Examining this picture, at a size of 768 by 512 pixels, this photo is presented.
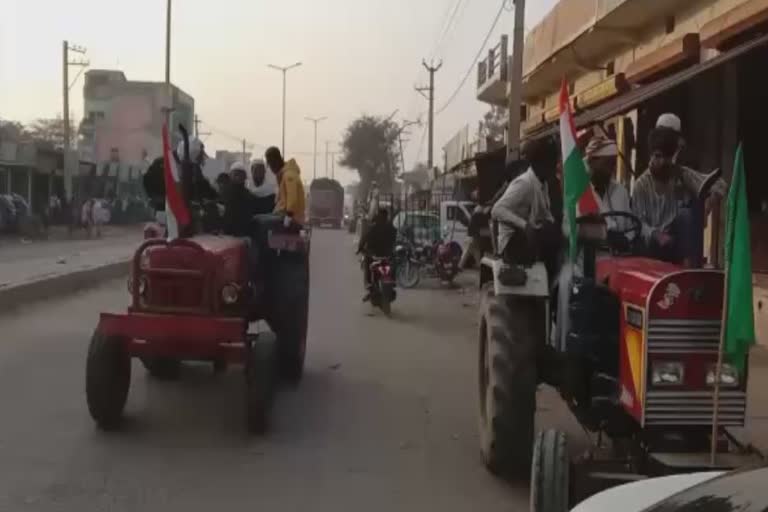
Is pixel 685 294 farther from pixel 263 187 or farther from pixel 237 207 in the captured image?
pixel 263 187

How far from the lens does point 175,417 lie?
9.02 m

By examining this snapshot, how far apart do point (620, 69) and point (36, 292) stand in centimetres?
1152

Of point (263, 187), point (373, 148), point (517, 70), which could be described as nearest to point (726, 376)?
point (263, 187)

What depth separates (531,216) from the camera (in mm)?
7141

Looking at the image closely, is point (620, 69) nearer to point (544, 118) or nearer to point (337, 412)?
point (544, 118)

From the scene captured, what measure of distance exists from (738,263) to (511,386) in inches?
86.5

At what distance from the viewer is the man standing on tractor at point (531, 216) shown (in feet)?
22.9

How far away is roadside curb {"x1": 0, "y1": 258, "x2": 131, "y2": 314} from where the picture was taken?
17.3 metres

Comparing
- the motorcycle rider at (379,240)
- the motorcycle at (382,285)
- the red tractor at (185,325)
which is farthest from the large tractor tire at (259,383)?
the motorcycle rider at (379,240)

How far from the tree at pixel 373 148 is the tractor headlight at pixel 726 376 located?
88.6 metres

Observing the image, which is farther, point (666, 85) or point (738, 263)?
point (666, 85)

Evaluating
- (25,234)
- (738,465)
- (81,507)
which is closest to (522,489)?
(738,465)

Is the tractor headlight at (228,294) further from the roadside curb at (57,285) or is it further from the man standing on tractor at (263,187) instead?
the roadside curb at (57,285)

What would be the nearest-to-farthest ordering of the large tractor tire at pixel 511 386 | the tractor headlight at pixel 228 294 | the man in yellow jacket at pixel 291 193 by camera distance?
the large tractor tire at pixel 511 386 < the tractor headlight at pixel 228 294 < the man in yellow jacket at pixel 291 193
